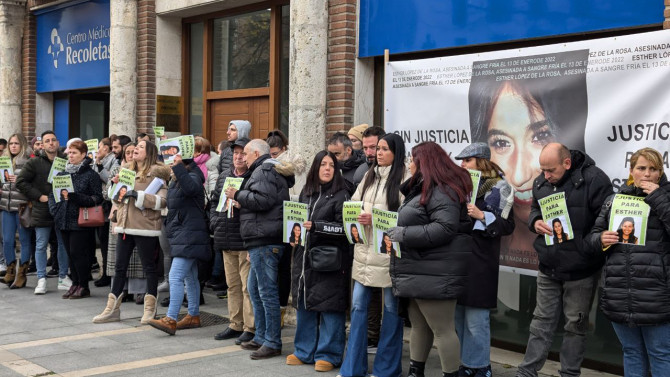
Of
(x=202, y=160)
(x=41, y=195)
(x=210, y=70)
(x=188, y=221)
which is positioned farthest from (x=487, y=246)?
(x=210, y=70)

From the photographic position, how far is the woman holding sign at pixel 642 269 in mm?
5039

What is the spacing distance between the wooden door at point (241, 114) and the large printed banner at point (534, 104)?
11.7ft

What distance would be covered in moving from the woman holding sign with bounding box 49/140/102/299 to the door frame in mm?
2276

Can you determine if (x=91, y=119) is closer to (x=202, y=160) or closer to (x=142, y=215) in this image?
(x=202, y=160)

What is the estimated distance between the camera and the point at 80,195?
9.61 metres

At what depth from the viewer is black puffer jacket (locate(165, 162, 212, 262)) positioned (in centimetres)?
777

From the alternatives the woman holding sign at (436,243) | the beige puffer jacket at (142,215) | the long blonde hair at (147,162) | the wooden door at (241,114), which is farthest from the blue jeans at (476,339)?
the wooden door at (241,114)

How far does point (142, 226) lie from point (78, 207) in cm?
177

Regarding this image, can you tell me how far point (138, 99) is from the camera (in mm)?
12422

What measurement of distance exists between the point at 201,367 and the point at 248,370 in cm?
40

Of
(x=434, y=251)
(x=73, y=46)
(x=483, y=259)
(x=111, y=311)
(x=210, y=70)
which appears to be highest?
(x=73, y=46)

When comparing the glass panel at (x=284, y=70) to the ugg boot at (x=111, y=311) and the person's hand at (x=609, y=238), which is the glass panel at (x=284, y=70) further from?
→ the person's hand at (x=609, y=238)

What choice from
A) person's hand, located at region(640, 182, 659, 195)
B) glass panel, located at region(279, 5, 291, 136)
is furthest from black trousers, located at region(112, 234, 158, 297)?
person's hand, located at region(640, 182, 659, 195)

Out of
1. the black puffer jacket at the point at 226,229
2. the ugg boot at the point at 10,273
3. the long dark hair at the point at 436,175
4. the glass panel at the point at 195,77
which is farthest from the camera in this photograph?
the glass panel at the point at 195,77
